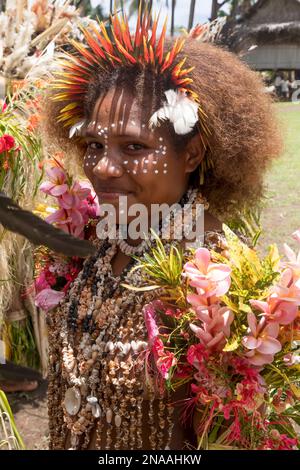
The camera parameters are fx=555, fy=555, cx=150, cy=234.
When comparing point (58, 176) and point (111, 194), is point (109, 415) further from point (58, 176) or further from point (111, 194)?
point (58, 176)

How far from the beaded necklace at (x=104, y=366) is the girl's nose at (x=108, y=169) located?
0.71ft

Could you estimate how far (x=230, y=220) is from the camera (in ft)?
6.16

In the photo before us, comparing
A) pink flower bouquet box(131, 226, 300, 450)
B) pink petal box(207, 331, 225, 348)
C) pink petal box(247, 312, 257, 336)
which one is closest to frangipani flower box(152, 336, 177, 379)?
pink flower bouquet box(131, 226, 300, 450)

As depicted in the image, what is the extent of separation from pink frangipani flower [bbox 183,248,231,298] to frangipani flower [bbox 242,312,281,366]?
3.7 inches

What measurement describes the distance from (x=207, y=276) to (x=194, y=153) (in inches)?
19.3

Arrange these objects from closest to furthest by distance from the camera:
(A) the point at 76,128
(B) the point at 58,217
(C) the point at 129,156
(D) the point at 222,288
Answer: (D) the point at 222,288
(C) the point at 129,156
(A) the point at 76,128
(B) the point at 58,217

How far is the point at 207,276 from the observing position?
1.26m

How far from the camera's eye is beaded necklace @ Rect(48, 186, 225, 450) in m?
1.49

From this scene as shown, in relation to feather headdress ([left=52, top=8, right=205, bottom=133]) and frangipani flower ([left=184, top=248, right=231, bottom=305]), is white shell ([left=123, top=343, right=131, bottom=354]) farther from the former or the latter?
feather headdress ([left=52, top=8, right=205, bottom=133])

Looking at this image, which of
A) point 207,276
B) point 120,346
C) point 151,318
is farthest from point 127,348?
point 207,276

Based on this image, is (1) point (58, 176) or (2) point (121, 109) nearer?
(2) point (121, 109)

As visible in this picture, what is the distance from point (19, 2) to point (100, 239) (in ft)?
8.96

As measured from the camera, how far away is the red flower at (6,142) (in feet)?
7.72

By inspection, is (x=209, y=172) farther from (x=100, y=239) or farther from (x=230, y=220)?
(x=100, y=239)
